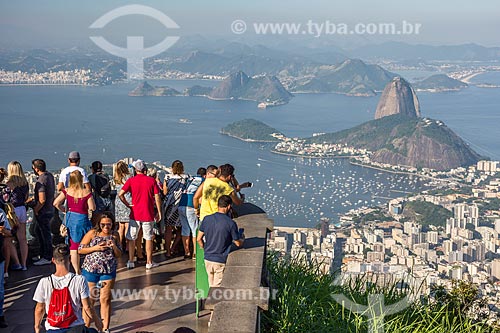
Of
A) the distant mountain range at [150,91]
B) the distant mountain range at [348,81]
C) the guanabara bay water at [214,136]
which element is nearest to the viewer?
the guanabara bay water at [214,136]

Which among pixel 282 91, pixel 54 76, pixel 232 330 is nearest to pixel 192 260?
pixel 232 330

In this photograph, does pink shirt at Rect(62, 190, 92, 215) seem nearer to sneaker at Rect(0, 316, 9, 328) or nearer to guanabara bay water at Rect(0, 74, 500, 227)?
Result: sneaker at Rect(0, 316, 9, 328)

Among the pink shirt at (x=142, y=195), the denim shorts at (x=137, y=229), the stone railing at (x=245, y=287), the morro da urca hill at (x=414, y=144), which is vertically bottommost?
the morro da urca hill at (x=414, y=144)

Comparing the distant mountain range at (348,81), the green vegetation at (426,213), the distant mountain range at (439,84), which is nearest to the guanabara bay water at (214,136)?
the green vegetation at (426,213)

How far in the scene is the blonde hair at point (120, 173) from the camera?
7637 millimetres

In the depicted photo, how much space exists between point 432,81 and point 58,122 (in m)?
124

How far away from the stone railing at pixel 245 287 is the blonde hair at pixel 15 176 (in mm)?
2161

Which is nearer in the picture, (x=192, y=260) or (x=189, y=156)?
(x=192, y=260)

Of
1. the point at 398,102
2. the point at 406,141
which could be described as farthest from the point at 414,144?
the point at 398,102

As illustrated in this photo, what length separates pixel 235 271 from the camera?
17.2 feet

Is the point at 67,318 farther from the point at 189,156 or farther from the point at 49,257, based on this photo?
the point at 189,156

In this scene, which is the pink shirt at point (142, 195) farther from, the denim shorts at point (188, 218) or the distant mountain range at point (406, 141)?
the distant mountain range at point (406, 141)

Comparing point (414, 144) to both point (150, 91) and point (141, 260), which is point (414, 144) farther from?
point (141, 260)

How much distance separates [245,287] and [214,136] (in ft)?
303
